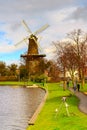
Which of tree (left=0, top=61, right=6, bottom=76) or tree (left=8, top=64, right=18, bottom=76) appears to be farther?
tree (left=0, top=61, right=6, bottom=76)

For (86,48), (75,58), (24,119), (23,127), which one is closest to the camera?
(23,127)

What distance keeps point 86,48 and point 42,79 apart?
4716 centimetres

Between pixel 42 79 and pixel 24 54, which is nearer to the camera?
pixel 42 79

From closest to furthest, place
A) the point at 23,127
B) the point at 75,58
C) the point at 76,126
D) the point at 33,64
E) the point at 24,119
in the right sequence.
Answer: the point at 76,126 → the point at 23,127 → the point at 24,119 → the point at 75,58 → the point at 33,64

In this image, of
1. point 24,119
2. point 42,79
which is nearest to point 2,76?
point 42,79

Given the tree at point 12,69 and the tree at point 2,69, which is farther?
the tree at point 2,69

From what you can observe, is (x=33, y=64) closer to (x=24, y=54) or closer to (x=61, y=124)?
(x=24, y=54)

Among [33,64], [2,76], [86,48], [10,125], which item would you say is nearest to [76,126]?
[10,125]

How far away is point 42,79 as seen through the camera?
12169cm

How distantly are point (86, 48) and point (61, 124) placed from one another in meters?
55.0

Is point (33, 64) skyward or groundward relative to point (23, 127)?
skyward

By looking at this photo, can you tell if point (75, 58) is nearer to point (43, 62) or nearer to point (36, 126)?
point (36, 126)

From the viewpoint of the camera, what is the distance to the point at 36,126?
2211cm

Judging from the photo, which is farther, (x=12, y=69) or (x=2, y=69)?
(x=12, y=69)
